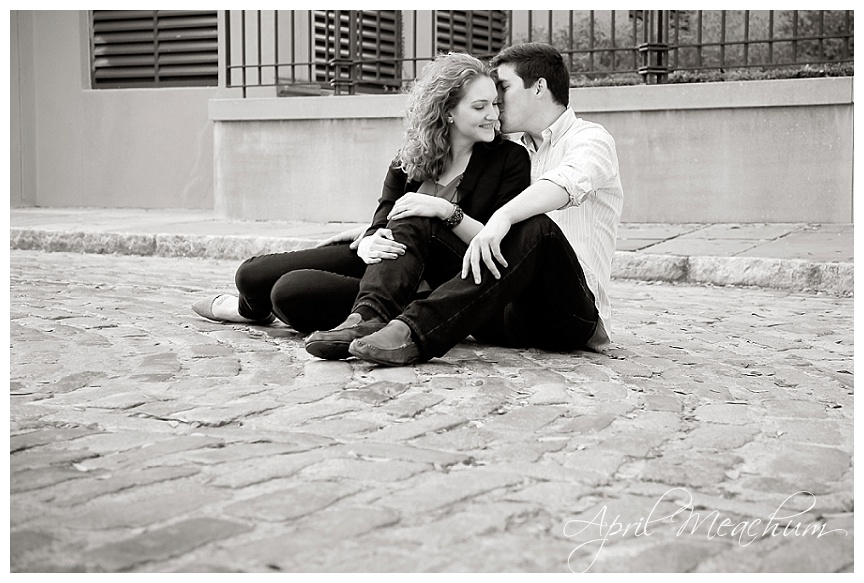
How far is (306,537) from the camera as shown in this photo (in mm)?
2088

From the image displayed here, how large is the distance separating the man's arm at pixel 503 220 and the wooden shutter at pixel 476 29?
7.48 metres

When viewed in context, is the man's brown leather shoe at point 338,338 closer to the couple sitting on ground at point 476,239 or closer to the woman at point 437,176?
the couple sitting on ground at point 476,239

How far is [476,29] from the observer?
37.3 feet

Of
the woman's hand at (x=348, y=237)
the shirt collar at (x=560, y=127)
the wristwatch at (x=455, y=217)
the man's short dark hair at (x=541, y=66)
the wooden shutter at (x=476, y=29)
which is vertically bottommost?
the woman's hand at (x=348, y=237)

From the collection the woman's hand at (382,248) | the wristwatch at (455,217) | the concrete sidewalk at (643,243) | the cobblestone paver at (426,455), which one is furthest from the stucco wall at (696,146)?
the woman's hand at (382,248)

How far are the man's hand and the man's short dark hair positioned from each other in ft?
2.42

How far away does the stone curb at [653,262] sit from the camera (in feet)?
20.9

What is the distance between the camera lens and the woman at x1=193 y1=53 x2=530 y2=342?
4.18m

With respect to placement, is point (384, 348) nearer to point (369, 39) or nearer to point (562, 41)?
point (562, 41)

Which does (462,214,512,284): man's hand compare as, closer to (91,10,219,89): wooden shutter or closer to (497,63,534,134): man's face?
(497,63,534,134): man's face

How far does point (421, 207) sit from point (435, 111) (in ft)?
1.49

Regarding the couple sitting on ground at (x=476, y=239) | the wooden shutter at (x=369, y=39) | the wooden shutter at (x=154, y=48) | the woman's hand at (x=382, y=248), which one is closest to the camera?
the couple sitting on ground at (x=476, y=239)

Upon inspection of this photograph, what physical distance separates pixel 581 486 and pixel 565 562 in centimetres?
46
